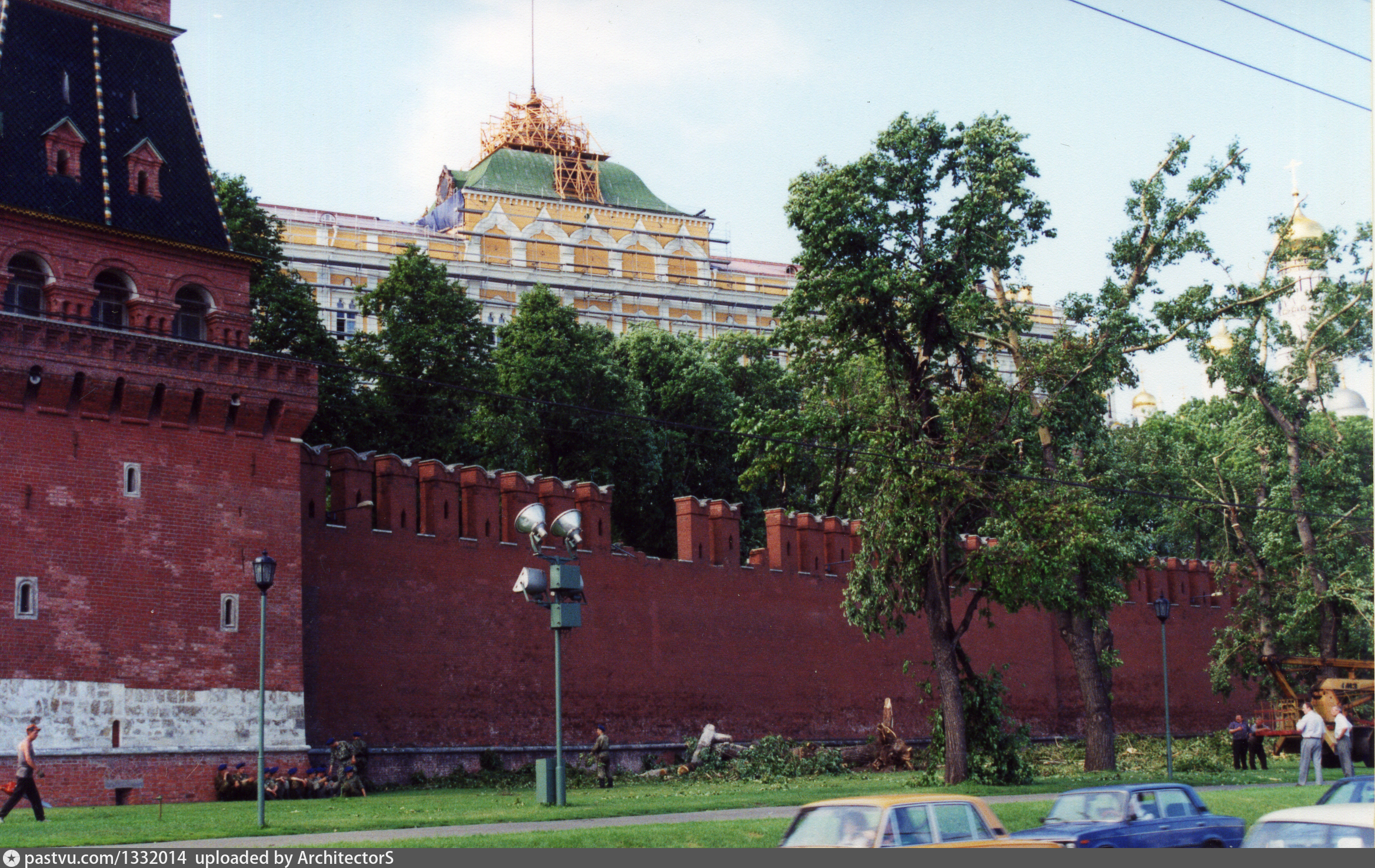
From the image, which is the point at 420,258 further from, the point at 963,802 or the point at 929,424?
the point at 963,802

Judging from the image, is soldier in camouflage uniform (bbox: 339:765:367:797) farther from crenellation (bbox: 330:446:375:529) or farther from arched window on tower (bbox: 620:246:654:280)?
arched window on tower (bbox: 620:246:654:280)

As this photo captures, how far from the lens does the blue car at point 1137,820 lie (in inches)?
527

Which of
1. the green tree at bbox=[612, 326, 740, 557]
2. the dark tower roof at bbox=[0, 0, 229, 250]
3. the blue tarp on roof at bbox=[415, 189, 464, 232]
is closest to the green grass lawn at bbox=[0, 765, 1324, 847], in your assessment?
the dark tower roof at bbox=[0, 0, 229, 250]

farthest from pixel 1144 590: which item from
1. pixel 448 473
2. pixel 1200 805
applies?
pixel 1200 805

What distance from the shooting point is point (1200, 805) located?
47.4 ft

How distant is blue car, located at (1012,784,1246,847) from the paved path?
4515 mm

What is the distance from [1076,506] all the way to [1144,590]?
1962 centimetres

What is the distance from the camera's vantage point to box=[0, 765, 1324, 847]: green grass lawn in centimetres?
1573

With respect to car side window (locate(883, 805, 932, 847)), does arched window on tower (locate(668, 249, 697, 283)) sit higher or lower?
higher

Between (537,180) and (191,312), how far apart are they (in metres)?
45.6

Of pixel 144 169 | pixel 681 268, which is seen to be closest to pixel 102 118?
pixel 144 169

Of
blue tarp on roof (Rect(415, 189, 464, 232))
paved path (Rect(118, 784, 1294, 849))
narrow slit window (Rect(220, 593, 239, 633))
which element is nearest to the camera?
paved path (Rect(118, 784, 1294, 849))

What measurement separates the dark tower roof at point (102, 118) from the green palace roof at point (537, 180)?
4179 cm

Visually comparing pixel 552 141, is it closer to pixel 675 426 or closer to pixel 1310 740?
pixel 675 426
